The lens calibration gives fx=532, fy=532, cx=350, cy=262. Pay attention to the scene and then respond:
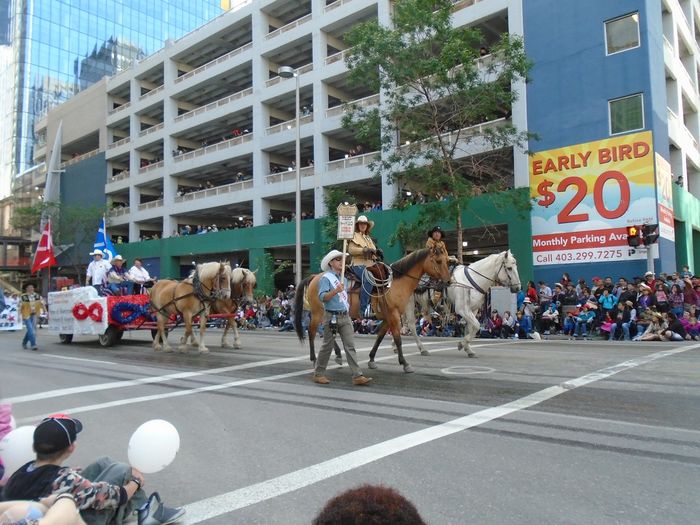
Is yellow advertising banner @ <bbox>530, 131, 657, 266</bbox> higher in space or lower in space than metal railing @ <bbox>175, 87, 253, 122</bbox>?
lower

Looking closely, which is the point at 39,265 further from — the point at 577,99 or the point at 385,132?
the point at 577,99

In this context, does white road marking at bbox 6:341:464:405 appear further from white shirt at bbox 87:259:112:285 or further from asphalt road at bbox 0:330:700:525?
white shirt at bbox 87:259:112:285

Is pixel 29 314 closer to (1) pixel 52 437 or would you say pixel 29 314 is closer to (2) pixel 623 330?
(1) pixel 52 437

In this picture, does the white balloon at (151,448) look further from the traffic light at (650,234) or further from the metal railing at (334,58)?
the metal railing at (334,58)

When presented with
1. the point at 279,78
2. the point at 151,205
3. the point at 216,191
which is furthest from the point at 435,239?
the point at 151,205

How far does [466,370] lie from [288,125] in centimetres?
3001

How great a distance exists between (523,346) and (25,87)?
87.3 meters

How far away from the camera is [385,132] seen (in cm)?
2222

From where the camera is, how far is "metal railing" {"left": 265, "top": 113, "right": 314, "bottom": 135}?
3509 cm

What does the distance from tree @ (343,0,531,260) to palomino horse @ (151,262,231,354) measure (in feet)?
29.7

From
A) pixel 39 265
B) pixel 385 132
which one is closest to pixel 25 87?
pixel 39 265

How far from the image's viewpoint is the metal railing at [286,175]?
34.6 m

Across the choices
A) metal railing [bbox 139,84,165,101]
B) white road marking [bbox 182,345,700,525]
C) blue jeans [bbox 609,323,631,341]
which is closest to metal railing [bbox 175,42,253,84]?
metal railing [bbox 139,84,165,101]

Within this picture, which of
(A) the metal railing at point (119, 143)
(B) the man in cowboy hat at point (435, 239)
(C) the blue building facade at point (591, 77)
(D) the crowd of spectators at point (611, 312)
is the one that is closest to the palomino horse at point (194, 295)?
(B) the man in cowboy hat at point (435, 239)
